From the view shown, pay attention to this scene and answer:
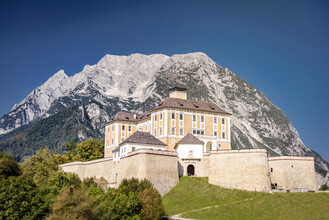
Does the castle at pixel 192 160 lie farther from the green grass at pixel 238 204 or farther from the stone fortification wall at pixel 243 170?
the green grass at pixel 238 204

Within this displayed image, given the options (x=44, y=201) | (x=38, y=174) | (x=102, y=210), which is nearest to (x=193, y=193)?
(x=102, y=210)

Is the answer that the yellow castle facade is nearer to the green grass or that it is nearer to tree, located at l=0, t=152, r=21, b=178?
the green grass

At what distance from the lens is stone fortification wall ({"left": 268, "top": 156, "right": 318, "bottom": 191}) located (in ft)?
197

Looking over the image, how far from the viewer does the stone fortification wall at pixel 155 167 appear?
198 ft

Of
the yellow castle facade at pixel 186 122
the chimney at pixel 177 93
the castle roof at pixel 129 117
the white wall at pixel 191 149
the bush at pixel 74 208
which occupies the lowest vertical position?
the bush at pixel 74 208

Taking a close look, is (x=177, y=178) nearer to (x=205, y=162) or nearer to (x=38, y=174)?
(x=205, y=162)

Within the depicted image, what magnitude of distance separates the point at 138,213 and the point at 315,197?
82.9 ft

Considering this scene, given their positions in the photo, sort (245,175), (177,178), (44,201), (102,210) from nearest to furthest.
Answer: (102,210), (44,201), (245,175), (177,178)

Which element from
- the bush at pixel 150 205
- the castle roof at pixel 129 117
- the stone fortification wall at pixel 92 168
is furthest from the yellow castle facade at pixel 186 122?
the bush at pixel 150 205

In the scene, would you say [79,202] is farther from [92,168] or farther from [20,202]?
[92,168]

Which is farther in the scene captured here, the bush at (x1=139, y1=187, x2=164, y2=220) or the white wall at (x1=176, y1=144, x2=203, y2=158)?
the white wall at (x1=176, y1=144, x2=203, y2=158)

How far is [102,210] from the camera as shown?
1918 inches

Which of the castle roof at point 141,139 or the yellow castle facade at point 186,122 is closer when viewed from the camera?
the castle roof at point 141,139

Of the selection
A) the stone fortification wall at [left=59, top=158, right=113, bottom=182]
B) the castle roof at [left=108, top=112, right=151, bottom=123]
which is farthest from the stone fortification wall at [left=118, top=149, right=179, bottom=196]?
the castle roof at [left=108, top=112, right=151, bottom=123]
